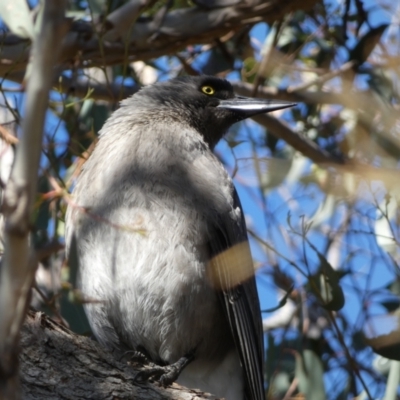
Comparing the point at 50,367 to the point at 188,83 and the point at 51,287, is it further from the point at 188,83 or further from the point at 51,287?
the point at 51,287

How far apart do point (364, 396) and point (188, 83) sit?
2285mm

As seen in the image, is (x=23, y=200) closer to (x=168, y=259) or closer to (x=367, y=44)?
(x=168, y=259)

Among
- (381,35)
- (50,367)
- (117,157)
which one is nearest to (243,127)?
(381,35)

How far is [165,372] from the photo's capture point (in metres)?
3.61

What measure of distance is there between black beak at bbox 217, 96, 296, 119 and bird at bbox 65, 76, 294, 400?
0.55m

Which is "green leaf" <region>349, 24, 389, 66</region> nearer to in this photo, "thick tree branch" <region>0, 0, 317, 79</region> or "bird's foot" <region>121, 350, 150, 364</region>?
"thick tree branch" <region>0, 0, 317, 79</region>

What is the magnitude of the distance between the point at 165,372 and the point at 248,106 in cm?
187

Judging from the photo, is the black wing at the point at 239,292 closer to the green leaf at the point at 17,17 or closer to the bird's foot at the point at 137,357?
the bird's foot at the point at 137,357

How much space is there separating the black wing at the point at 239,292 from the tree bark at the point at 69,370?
28.5 inches

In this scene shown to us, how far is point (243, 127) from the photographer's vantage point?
247 inches

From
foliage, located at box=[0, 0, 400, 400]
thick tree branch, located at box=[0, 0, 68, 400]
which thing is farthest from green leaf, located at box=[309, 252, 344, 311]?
thick tree branch, located at box=[0, 0, 68, 400]

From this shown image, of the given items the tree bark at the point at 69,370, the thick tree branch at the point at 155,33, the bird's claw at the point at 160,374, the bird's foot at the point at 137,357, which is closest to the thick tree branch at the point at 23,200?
the tree bark at the point at 69,370

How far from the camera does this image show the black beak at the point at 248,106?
4.77m

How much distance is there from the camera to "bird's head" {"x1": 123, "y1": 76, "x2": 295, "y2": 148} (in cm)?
475
